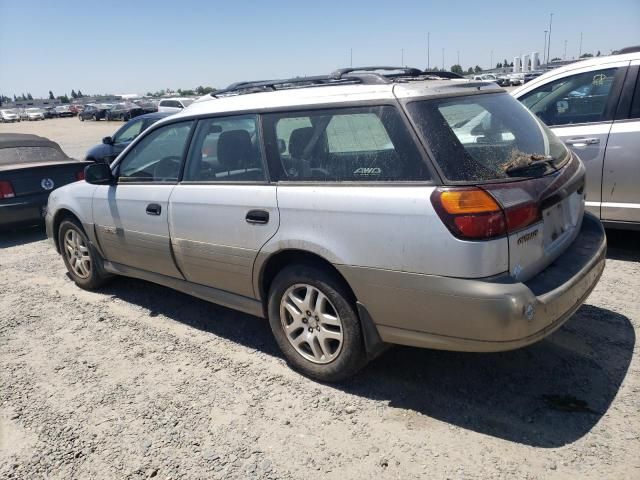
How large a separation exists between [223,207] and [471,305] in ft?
5.89

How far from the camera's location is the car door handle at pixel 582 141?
16.4ft

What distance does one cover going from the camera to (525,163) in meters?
2.84

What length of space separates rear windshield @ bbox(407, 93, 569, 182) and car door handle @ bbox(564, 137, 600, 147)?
1824mm

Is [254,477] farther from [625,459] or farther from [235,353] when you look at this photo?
[625,459]

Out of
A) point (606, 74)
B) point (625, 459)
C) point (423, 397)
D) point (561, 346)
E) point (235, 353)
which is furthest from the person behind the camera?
point (606, 74)

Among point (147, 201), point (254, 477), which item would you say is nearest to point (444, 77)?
point (147, 201)

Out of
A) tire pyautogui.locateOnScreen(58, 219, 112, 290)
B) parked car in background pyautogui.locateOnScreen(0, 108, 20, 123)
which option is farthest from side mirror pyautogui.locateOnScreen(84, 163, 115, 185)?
parked car in background pyautogui.locateOnScreen(0, 108, 20, 123)

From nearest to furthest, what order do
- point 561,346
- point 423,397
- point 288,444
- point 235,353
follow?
point 288,444 → point 423,397 → point 561,346 → point 235,353

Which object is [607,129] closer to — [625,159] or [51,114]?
[625,159]

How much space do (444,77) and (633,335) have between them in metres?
2.19

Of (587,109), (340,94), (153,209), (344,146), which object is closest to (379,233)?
(344,146)

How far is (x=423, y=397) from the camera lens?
312cm

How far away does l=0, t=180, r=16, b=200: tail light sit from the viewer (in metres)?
7.59

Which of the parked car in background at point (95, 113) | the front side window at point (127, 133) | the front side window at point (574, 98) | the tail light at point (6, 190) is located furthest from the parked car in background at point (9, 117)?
the front side window at point (574, 98)
